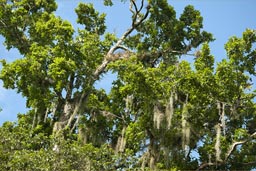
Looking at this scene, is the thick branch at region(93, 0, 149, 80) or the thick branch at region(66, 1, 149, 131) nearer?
the thick branch at region(66, 1, 149, 131)

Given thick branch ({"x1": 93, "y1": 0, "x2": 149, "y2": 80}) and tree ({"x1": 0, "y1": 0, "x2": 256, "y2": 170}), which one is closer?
tree ({"x1": 0, "y1": 0, "x2": 256, "y2": 170})

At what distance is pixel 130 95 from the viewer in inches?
759

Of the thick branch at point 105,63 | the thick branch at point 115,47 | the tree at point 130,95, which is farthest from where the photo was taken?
the thick branch at point 115,47

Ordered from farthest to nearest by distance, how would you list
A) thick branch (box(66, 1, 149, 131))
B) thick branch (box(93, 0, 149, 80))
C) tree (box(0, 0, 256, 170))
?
thick branch (box(93, 0, 149, 80)), thick branch (box(66, 1, 149, 131)), tree (box(0, 0, 256, 170))

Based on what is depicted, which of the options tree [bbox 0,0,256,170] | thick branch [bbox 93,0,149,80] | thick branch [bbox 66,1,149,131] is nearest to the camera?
tree [bbox 0,0,256,170]

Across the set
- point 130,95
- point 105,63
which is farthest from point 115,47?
point 130,95

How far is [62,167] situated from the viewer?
41.3ft

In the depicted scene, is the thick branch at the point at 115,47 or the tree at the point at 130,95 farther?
the thick branch at the point at 115,47

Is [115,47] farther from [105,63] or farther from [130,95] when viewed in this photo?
[130,95]

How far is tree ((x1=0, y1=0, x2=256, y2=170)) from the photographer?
52.4ft

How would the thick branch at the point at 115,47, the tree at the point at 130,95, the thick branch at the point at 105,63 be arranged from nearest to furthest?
the tree at the point at 130,95 → the thick branch at the point at 105,63 → the thick branch at the point at 115,47

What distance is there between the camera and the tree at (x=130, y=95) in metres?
16.0

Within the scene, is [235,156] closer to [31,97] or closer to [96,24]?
[31,97]

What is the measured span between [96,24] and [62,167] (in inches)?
485
